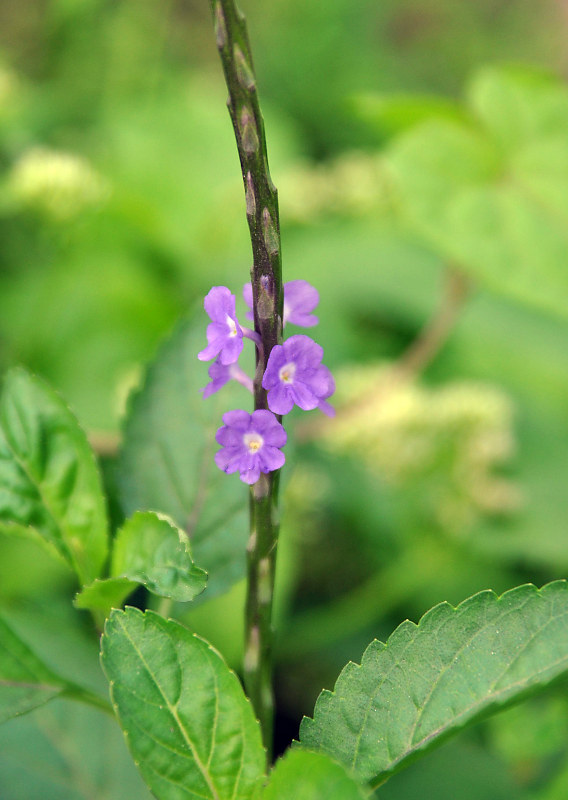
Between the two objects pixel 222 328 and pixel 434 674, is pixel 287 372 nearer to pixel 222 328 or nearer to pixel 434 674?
pixel 222 328

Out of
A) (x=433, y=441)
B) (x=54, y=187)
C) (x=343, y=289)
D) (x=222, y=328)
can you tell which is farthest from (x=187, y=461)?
(x=343, y=289)

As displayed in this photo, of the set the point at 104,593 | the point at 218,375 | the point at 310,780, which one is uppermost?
the point at 218,375

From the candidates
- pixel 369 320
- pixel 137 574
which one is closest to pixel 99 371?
pixel 369 320

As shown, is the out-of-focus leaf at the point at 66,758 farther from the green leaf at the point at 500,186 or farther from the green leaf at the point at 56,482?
the green leaf at the point at 500,186

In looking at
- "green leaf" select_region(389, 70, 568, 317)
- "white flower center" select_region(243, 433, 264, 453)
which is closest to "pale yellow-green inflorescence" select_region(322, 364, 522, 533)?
"green leaf" select_region(389, 70, 568, 317)

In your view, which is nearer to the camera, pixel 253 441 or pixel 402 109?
pixel 253 441
